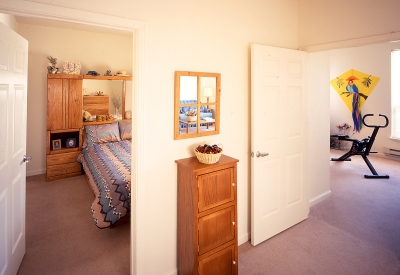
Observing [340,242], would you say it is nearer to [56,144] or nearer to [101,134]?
[101,134]

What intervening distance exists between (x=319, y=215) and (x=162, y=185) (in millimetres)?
2394

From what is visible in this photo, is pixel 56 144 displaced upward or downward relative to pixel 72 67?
downward

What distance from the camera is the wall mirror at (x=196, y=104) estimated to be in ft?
7.06

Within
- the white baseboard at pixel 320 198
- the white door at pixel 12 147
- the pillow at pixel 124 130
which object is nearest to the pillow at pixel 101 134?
the pillow at pixel 124 130

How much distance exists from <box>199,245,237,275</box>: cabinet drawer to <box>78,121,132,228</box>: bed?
4.11 ft

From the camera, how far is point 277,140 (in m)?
2.81

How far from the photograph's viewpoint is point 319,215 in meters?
3.36

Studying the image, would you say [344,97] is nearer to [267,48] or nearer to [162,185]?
[267,48]

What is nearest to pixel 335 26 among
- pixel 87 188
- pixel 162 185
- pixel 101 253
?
pixel 162 185

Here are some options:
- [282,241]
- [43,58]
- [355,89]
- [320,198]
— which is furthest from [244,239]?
[355,89]

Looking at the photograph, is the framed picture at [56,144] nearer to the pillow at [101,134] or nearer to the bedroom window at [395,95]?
the pillow at [101,134]

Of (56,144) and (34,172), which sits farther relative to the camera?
(34,172)

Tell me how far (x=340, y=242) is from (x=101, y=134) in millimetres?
4540

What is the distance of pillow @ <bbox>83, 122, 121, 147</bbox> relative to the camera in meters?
5.06
